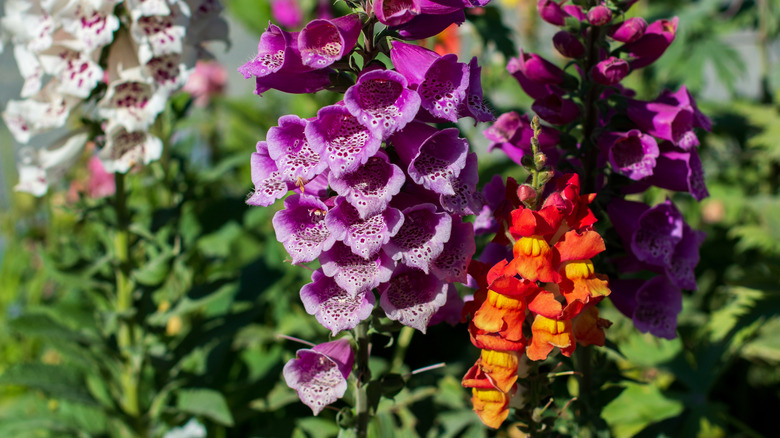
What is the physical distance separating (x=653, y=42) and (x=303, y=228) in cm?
69

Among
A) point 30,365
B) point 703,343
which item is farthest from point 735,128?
point 30,365

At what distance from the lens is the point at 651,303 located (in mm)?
1212

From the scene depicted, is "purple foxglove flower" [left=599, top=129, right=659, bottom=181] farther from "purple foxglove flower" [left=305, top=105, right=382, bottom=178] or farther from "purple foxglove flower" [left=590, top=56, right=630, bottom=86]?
"purple foxglove flower" [left=305, top=105, right=382, bottom=178]

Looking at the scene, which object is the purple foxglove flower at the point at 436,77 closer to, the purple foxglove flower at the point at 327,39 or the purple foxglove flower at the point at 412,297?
the purple foxglove flower at the point at 327,39

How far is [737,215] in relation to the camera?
2.61 metres

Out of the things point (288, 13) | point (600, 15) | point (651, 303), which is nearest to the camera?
→ point (600, 15)

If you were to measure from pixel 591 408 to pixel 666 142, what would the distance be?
50cm

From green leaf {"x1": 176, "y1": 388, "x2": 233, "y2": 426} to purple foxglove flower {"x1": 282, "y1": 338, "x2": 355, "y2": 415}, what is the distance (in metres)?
0.55

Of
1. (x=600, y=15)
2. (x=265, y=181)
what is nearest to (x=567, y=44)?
(x=600, y=15)

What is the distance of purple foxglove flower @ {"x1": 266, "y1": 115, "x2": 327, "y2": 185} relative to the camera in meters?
0.92

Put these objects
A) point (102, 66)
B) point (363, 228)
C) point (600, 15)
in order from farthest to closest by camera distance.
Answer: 1. point (102, 66)
2. point (600, 15)
3. point (363, 228)

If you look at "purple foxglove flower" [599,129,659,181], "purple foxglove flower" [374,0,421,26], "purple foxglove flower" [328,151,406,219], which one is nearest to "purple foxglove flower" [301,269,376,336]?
"purple foxglove flower" [328,151,406,219]

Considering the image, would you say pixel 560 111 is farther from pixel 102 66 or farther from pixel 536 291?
pixel 102 66

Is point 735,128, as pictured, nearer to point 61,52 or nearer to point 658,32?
point 658,32
